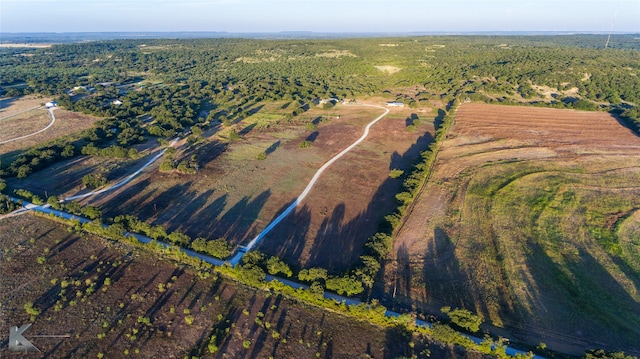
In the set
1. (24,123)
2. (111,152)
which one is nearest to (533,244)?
(111,152)

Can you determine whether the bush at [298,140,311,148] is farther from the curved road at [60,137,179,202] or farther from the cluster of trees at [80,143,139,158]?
the cluster of trees at [80,143,139,158]

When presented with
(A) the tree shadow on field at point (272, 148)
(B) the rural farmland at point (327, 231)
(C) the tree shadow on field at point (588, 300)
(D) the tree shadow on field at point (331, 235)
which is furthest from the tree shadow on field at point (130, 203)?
(C) the tree shadow on field at point (588, 300)

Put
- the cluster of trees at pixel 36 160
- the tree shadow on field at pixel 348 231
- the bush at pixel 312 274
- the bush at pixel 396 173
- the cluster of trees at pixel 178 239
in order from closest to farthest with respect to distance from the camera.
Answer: the bush at pixel 312 274 → the cluster of trees at pixel 178 239 → the tree shadow on field at pixel 348 231 → the cluster of trees at pixel 36 160 → the bush at pixel 396 173

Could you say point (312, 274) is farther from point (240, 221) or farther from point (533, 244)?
point (533, 244)

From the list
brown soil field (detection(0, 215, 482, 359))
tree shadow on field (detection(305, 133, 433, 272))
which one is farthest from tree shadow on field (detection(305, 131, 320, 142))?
brown soil field (detection(0, 215, 482, 359))

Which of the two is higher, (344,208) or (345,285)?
(345,285)

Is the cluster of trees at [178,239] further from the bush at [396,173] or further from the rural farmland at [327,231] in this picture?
the bush at [396,173]
